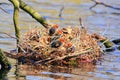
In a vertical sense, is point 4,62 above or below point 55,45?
below

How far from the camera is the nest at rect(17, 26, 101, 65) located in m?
12.9

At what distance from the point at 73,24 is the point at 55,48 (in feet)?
21.2

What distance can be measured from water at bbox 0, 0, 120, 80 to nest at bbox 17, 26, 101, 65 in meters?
0.27

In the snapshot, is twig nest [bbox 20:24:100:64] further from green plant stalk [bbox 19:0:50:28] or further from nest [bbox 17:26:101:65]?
green plant stalk [bbox 19:0:50:28]

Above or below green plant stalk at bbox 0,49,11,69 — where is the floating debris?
above

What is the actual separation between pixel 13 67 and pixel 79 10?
34.8ft

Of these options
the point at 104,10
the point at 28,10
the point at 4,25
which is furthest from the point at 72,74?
the point at 104,10

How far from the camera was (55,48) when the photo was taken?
12891mm

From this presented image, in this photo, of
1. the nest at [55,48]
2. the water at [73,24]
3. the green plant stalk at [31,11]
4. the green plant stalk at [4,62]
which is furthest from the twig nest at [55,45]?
the green plant stalk at [4,62]

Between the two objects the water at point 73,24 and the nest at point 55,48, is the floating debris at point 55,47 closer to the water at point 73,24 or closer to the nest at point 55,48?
the nest at point 55,48

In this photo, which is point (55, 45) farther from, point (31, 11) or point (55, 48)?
point (31, 11)

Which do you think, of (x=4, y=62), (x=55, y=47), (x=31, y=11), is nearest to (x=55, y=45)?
(x=55, y=47)

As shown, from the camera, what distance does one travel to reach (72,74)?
12078mm

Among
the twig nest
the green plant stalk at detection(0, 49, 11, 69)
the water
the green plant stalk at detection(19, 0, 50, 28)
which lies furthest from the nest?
the green plant stalk at detection(0, 49, 11, 69)
